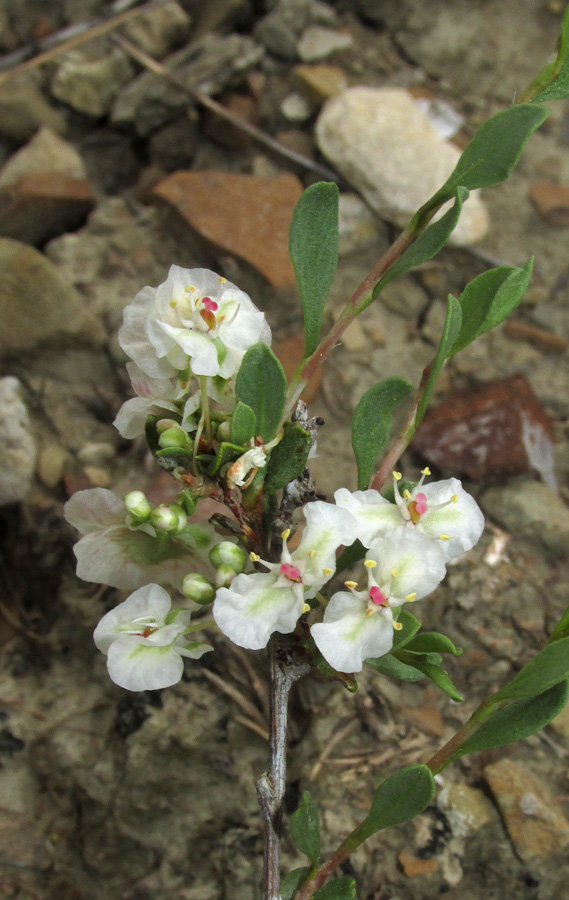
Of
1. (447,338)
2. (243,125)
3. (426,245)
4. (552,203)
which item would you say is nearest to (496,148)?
(426,245)

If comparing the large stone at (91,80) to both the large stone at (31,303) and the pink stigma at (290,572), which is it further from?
the pink stigma at (290,572)

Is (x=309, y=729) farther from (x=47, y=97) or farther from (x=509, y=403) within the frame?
(x=47, y=97)

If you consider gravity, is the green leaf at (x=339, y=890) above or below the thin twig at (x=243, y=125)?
below

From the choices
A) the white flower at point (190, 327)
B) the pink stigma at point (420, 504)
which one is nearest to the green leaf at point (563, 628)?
the pink stigma at point (420, 504)

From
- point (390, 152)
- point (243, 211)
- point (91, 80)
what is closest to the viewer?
point (243, 211)

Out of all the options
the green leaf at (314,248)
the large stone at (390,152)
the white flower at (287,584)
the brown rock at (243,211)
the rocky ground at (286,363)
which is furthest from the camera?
the large stone at (390,152)

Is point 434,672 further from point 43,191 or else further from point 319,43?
point 319,43
